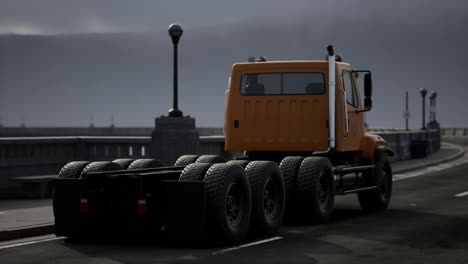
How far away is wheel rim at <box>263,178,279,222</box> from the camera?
45.9 ft

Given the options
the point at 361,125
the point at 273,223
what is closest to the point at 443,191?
the point at 361,125

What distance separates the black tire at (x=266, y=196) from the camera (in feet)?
44.2

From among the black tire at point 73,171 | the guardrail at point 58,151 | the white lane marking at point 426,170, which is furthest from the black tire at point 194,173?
the white lane marking at point 426,170

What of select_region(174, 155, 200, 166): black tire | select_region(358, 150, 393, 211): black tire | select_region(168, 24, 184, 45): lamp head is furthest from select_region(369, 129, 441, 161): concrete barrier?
select_region(174, 155, 200, 166): black tire

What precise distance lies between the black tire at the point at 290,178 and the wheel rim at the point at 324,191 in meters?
0.58

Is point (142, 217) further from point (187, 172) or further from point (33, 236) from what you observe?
point (33, 236)

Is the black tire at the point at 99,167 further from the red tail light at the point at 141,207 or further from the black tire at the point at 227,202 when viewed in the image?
the black tire at the point at 227,202

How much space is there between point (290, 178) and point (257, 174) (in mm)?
1907

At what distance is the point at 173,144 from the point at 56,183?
7.74 m

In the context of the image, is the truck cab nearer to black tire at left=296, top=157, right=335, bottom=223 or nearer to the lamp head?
black tire at left=296, top=157, right=335, bottom=223

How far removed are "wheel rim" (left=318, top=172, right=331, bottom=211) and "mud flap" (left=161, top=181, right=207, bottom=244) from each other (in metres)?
4.02

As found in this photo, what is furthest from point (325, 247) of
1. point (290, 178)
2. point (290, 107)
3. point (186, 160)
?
point (290, 107)

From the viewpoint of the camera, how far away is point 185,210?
1220 centimetres

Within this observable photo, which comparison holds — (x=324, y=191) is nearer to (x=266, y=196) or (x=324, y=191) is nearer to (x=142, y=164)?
(x=266, y=196)
